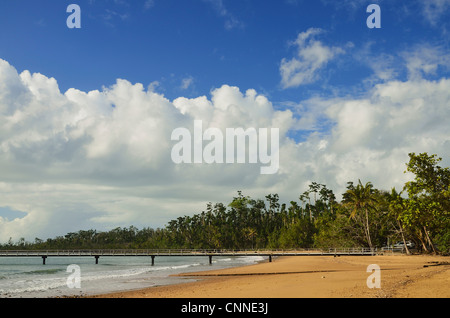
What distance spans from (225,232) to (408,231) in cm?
7797

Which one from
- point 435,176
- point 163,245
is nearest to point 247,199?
point 163,245

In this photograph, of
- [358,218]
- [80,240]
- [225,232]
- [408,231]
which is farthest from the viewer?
[80,240]

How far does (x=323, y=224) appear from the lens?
88.3m

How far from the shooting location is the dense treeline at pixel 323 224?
25.9m

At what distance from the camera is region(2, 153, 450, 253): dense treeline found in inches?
1019

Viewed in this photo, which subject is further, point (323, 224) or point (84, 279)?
Answer: point (323, 224)

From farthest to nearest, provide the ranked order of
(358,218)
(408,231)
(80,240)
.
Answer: (80,240) < (358,218) < (408,231)

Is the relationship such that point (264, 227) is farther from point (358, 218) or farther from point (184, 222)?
point (358, 218)

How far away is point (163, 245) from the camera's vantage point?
458 feet

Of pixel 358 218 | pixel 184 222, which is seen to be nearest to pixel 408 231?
pixel 358 218

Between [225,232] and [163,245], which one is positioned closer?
[225,232]
